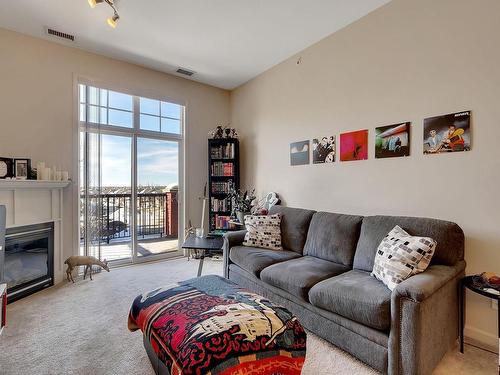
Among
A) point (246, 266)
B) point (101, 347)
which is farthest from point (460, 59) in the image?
point (101, 347)

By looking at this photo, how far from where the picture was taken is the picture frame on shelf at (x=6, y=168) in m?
2.81

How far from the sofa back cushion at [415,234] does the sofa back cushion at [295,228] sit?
0.69 m

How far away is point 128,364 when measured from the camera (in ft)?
5.76

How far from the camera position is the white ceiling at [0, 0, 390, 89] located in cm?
260

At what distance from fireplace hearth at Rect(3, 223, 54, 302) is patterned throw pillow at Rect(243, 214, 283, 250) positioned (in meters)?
2.36

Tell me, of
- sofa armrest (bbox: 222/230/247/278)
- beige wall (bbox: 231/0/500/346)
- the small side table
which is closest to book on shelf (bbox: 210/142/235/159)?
beige wall (bbox: 231/0/500/346)

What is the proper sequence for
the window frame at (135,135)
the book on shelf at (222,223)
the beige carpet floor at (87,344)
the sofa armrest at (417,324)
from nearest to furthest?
the sofa armrest at (417,324), the beige carpet floor at (87,344), the window frame at (135,135), the book on shelf at (222,223)

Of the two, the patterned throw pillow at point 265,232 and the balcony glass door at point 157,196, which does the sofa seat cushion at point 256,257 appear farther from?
the balcony glass door at point 157,196

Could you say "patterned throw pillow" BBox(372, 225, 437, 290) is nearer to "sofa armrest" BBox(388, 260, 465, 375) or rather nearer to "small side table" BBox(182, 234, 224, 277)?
"sofa armrest" BBox(388, 260, 465, 375)

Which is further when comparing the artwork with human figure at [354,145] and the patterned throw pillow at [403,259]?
the artwork with human figure at [354,145]

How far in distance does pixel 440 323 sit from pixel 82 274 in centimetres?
386

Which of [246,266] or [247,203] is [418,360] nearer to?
[246,266]

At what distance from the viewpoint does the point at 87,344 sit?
197cm

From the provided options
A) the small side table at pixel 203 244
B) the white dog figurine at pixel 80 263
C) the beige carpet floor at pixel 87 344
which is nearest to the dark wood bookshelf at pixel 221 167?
the small side table at pixel 203 244
